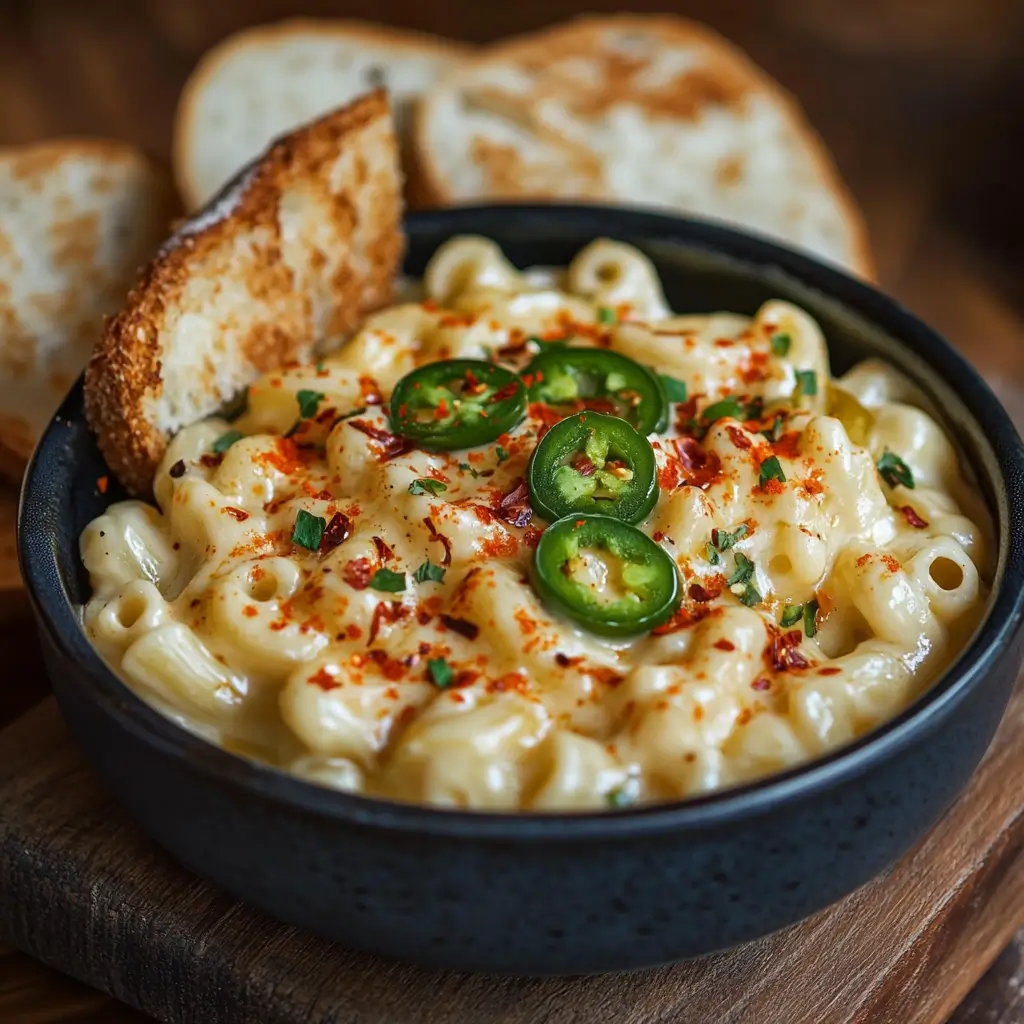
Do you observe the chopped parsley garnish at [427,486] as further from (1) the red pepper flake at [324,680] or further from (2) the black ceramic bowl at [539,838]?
(2) the black ceramic bowl at [539,838]

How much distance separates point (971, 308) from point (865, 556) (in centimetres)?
308

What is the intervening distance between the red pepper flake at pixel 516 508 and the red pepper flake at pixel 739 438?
519 mm

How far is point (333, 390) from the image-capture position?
3.55 meters

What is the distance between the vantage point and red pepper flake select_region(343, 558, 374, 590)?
2.98 meters

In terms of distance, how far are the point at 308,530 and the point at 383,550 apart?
215 millimetres

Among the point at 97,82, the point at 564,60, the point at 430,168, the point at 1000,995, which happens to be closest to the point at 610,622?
the point at 1000,995

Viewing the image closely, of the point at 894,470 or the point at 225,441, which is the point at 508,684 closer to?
the point at 225,441

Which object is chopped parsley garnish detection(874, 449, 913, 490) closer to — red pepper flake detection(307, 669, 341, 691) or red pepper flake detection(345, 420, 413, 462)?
red pepper flake detection(345, 420, 413, 462)

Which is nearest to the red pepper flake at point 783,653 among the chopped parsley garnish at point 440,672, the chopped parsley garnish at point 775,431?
the chopped parsley garnish at point 775,431

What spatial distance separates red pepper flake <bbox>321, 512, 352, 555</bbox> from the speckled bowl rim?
0.57 meters

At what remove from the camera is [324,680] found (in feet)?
9.21

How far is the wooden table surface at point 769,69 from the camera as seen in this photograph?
608 centimetres

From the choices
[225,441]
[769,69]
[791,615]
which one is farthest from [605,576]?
[769,69]

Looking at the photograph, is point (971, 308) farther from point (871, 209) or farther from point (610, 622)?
point (610, 622)
